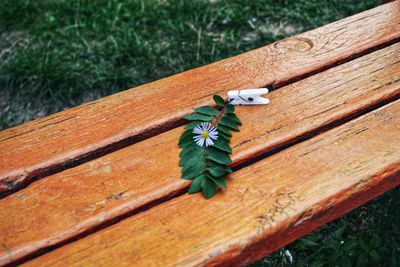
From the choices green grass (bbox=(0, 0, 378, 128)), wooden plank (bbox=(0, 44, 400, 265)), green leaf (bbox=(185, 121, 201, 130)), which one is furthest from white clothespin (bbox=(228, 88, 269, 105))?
green grass (bbox=(0, 0, 378, 128))

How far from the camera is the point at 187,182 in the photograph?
3.75 ft

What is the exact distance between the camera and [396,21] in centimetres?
174

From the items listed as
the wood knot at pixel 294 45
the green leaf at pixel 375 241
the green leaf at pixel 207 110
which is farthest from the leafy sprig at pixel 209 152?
the green leaf at pixel 375 241

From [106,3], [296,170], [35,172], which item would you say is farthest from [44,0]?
[296,170]

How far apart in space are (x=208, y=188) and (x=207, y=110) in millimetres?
299

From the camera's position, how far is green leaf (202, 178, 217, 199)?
3.60 ft

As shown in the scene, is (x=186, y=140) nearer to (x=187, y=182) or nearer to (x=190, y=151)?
(x=190, y=151)

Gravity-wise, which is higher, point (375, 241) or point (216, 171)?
point (216, 171)

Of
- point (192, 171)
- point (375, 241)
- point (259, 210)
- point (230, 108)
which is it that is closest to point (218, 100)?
point (230, 108)

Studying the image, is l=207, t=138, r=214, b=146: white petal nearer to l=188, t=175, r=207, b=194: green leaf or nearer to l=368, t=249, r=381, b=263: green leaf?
l=188, t=175, r=207, b=194: green leaf

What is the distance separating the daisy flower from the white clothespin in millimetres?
139

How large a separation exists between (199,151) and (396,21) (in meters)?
1.01

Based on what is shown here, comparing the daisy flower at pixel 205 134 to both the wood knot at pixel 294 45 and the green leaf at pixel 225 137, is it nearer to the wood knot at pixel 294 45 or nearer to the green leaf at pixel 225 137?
the green leaf at pixel 225 137

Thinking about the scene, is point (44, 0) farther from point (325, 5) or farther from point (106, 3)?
point (325, 5)
